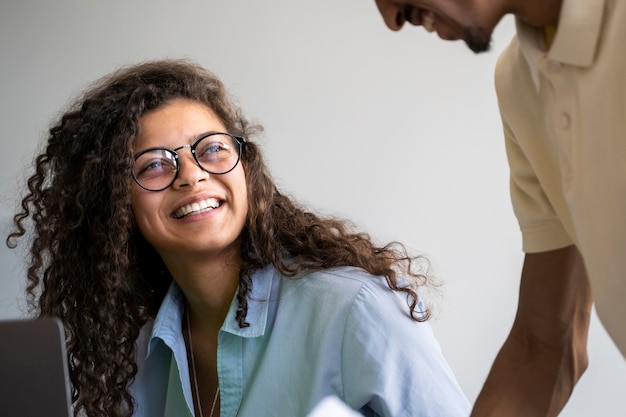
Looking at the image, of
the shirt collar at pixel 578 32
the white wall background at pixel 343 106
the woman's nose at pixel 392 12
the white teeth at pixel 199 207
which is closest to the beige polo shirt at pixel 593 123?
the shirt collar at pixel 578 32

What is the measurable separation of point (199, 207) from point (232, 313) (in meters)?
0.19

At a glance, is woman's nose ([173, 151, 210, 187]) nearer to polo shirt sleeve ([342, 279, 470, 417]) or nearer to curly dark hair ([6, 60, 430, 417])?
curly dark hair ([6, 60, 430, 417])

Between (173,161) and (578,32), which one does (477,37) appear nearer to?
(578,32)

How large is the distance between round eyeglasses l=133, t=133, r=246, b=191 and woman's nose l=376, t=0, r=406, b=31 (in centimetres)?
75

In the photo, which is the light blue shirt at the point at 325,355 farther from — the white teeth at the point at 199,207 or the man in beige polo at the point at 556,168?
the man in beige polo at the point at 556,168

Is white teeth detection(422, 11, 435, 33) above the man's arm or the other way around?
above

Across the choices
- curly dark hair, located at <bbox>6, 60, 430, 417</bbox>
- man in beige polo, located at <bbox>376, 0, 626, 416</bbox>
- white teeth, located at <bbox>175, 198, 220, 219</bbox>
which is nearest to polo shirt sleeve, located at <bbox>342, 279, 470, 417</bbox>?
curly dark hair, located at <bbox>6, 60, 430, 417</bbox>

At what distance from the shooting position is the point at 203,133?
160 cm

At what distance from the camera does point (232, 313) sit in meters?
1.58

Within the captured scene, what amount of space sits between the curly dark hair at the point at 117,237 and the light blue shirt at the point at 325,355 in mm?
39

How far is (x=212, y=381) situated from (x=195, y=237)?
0.28m

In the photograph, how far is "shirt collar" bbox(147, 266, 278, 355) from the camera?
5.12 feet

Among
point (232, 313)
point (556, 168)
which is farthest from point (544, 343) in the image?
point (232, 313)

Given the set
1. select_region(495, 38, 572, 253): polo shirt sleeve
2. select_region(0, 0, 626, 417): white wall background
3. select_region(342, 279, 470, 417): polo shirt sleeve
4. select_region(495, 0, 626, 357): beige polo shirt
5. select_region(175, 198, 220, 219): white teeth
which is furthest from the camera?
select_region(0, 0, 626, 417): white wall background
